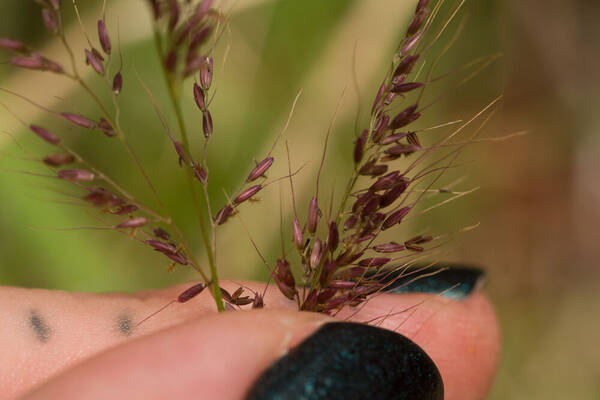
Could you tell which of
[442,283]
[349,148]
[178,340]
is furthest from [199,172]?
[349,148]

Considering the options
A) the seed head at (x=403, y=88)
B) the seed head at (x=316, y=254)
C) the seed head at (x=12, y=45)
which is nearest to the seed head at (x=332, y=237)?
the seed head at (x=316, y=254)

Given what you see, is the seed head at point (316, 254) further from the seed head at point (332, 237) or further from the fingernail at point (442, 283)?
the fingernail at point (442, 283)

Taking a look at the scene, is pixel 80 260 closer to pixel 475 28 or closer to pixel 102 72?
pixel 102 72

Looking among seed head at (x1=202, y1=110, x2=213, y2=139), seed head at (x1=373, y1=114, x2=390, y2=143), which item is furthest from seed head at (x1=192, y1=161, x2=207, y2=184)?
seed head at (x1=373, y1=114, x2=390, y2=143)

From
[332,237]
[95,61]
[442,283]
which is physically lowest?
[442,283]

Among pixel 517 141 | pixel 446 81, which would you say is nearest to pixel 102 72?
pixel 446 81

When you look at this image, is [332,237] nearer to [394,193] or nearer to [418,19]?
[394,193]

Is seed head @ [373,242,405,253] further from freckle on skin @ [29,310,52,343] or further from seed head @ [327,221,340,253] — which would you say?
freckle on skin @ [29,310,52,343]

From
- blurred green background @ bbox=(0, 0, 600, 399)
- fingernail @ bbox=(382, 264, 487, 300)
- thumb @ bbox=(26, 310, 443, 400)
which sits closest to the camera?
thumb @ bbox=(26, 310, 443, 400)
